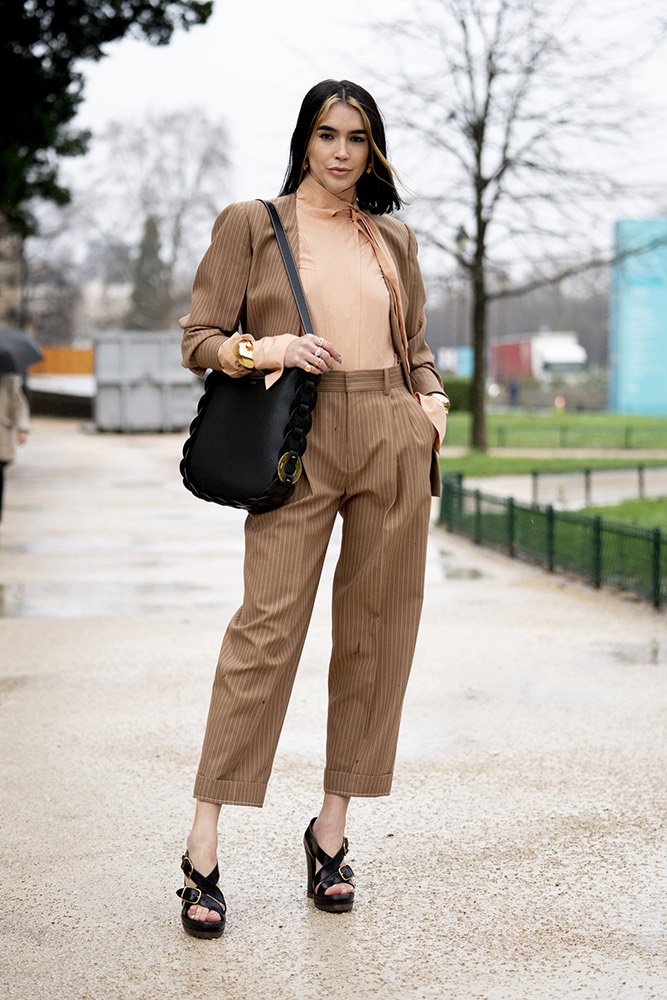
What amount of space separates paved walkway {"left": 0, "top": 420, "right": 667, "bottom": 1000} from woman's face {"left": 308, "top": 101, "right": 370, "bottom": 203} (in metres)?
1.77

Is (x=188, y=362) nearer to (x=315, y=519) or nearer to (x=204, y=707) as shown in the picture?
(x=315, y=519)

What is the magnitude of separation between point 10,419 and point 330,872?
813cm

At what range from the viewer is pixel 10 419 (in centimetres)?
1098

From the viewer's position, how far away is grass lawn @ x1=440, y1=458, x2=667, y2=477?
2062 centimetres

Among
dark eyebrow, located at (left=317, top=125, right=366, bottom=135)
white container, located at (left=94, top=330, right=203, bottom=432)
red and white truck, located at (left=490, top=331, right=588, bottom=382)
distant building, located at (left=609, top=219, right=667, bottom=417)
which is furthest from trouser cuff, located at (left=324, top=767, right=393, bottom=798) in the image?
red and white truck, located at (left=490, top=331, right=588, bottom=382)

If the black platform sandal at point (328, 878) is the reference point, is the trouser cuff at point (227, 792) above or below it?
above

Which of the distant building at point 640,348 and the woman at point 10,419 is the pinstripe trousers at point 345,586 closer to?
the woman at point 10,419

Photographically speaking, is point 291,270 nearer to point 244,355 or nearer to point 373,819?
point 244,355

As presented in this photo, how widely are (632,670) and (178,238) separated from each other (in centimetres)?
5510

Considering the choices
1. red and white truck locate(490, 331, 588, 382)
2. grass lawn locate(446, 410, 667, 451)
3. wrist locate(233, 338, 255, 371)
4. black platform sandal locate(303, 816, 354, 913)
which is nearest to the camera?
wrist locate(233, 338, 255, 371)

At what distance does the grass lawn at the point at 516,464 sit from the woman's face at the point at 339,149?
1675cm

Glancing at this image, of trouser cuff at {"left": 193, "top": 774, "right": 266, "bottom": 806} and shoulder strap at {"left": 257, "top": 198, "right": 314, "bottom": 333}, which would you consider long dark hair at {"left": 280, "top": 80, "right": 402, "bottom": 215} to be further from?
trouser cuff at {"left": 193, "top": 774, "right": 266, "bottom": 806}

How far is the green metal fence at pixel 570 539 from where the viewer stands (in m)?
8.41

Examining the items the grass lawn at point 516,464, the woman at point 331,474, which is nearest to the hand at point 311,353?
the woman at point 331,474
